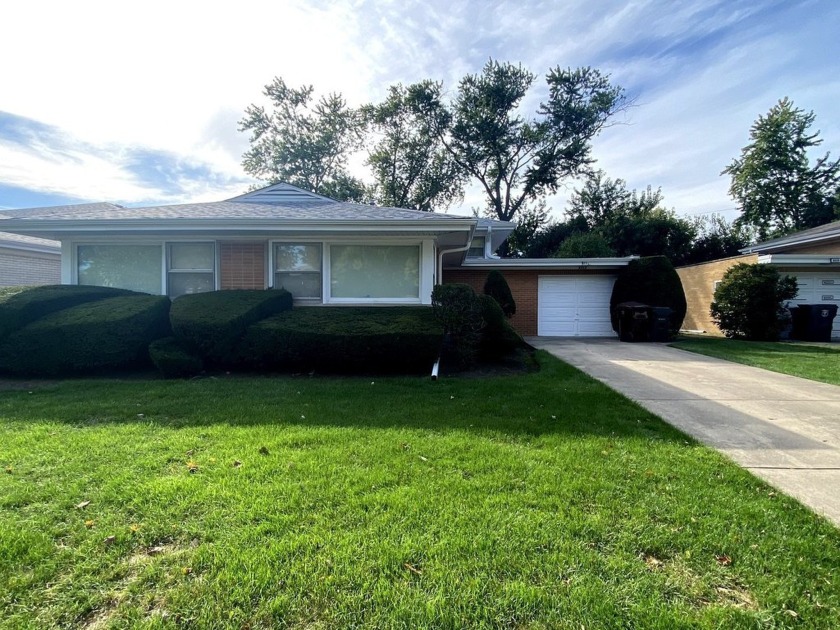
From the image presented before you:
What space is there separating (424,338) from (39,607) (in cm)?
531

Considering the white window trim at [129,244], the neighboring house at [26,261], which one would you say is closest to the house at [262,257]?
the white window trim at [129,244]

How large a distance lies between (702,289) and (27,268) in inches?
1008

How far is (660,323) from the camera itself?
37.3 ft

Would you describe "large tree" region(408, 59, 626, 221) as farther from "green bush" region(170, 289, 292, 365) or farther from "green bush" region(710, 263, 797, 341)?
"green bush" region(170, 289, 292, 365)

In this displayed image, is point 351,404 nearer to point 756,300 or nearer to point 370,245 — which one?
point 370,245

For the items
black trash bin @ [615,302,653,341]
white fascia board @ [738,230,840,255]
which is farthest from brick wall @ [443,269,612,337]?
white fascia board @ [738,230,840,255]

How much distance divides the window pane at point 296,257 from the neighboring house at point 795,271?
14.0 meters

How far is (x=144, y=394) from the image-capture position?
5309 millimetres

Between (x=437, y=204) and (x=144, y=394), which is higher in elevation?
(x=437, y=204)

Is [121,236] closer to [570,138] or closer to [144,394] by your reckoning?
[144,394]

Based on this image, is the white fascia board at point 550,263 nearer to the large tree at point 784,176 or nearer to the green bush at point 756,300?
the green bush at point 756,300

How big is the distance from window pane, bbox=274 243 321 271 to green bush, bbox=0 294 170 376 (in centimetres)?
264

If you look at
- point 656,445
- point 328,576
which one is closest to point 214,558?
point 328,576

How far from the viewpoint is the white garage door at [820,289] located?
13.4m
